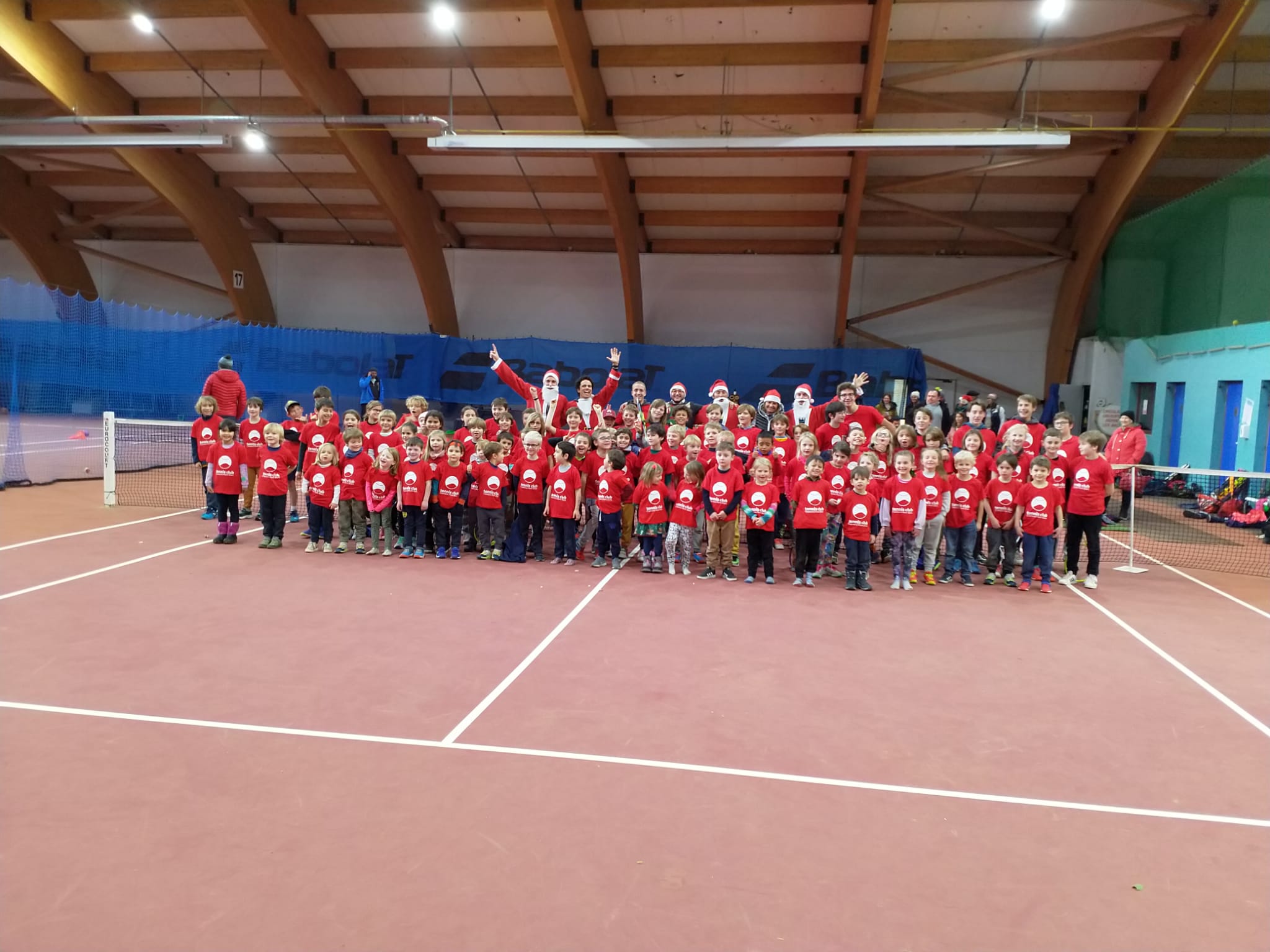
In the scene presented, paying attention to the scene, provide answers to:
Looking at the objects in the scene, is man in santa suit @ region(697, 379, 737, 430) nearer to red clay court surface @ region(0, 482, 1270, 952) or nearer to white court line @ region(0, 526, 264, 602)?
red clay court surface @ region(0, 482, 1270, 952)

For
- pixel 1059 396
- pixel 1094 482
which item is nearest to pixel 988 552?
pixel 1094 482

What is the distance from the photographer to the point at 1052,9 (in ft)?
41.4

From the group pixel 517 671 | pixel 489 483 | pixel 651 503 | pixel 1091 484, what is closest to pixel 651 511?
pixel 651 503

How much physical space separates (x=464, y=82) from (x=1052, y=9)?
10.7 metres

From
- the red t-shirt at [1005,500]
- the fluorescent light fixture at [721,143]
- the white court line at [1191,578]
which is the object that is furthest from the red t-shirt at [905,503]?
the fluorescent light fixture at [721,143]

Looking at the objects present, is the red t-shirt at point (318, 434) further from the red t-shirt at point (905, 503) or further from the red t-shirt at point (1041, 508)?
the red t-shirt at point (1041, 508)

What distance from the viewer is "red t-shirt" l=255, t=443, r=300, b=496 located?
8.98 m

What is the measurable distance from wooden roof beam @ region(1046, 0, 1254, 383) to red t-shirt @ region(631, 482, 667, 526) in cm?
1201

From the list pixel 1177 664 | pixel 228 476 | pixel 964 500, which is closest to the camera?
pixel 1177 664

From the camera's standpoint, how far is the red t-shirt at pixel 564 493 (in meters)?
8.66

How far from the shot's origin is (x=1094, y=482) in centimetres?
843

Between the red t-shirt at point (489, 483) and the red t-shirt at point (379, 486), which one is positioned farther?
the red t-shirt at point (379, 486)

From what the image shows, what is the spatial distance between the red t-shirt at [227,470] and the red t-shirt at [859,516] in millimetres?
6451

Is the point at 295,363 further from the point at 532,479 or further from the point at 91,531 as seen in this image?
the point at 532,479
